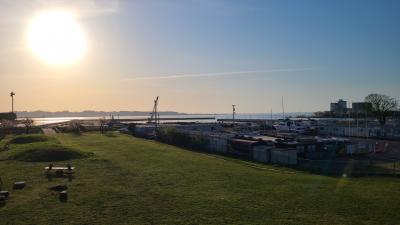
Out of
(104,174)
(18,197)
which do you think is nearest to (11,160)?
(104,174)

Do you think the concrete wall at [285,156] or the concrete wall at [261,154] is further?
the concrete wall at [261,154]

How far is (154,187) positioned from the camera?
902 inches

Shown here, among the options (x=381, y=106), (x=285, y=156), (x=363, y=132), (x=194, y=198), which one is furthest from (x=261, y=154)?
(x=381, y=106)

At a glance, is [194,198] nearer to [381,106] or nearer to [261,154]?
[261,154]

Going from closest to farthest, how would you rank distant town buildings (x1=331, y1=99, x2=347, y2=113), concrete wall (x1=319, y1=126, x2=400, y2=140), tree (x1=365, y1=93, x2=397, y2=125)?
concrete wall (x1=319, y1=126, x2=400, y2=140) < tree (x1=365, y1=93, x2=397, y2=125) < distant town buildings (x1=331, y1=99, x2=347, y2=113)

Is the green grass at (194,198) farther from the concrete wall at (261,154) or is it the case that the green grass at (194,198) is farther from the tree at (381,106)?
the tree at (381,106)

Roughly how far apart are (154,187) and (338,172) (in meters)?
15.7

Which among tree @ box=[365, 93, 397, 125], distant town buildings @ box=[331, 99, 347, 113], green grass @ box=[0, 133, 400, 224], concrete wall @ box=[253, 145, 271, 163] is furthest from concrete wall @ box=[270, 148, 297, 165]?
distant town buildings @ box=[331, 99, 347, 113]

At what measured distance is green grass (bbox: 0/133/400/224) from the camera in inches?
661

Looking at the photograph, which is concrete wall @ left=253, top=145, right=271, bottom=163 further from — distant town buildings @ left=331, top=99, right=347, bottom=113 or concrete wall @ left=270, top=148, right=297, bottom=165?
distant town buildings @ left=331, top=99, right=347, bottom=113

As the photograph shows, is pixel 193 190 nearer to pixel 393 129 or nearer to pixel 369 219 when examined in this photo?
pixel 369 219

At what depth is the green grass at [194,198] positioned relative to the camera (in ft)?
55.1

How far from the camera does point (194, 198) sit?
66.2 ft

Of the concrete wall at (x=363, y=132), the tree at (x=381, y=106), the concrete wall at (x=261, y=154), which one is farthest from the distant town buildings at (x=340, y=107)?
the concrete wall at (x=261, y=154)
